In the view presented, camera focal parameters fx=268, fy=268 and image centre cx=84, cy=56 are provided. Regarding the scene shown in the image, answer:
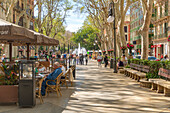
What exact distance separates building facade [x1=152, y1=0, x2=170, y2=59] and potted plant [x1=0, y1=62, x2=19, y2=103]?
40209 millimetres

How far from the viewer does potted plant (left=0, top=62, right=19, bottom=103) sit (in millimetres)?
8156

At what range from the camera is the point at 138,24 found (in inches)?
2894

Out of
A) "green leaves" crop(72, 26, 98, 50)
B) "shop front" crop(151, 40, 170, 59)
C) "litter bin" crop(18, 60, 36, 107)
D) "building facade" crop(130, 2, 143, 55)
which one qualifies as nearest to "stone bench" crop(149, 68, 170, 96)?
"litter bin" crop(18, 60, 36, 107)

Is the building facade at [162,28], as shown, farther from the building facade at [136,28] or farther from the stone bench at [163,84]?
the stone bench at [163,84]

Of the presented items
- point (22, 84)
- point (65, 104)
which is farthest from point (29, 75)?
point (65, 104)

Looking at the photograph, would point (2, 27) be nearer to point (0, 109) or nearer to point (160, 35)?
point (0, 109)

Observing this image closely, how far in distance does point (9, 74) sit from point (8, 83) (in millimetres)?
300

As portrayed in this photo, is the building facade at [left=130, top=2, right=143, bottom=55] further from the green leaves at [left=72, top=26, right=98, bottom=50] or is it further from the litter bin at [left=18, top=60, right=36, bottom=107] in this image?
the litter bin at [left=18, top=60, right=36, bottom=107]

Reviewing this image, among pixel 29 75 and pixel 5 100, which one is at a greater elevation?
pixel 29 75

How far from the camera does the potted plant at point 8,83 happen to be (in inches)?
321

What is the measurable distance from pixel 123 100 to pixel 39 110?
9.65ft

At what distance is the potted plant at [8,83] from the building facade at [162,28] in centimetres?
Result: 4021

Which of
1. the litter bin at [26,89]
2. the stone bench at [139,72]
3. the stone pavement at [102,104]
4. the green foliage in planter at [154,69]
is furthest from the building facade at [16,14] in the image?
the litter bin at [26,89]

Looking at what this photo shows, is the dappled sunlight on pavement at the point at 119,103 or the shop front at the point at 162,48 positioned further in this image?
the shop front at the point at 162,48
